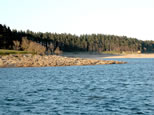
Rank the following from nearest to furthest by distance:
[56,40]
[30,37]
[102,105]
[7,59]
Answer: [102,105] < [7,59] < [30,37] < [56,40]

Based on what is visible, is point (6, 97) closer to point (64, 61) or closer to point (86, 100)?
point (86, 100)

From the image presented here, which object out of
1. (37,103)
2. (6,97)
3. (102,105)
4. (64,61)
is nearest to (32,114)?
(37,103)

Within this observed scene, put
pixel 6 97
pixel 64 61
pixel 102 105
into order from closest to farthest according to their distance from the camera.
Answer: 1. pixel 102 105
2. pixel 6 97
3. pixel 64 61

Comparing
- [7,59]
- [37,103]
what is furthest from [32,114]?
[7,59]

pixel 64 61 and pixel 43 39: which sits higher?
pixel 43 39

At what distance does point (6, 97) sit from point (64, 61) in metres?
62.9

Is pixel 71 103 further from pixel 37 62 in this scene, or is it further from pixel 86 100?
pixel 37 62

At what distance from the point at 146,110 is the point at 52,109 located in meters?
6.67

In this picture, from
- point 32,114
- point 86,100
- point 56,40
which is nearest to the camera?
point 32,114

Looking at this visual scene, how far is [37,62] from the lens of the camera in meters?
82.0

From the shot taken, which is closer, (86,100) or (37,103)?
(37,103)

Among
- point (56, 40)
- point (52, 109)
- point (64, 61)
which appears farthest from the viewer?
point (56, 40)

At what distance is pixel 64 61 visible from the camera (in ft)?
290

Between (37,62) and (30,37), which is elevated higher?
(30,37)
